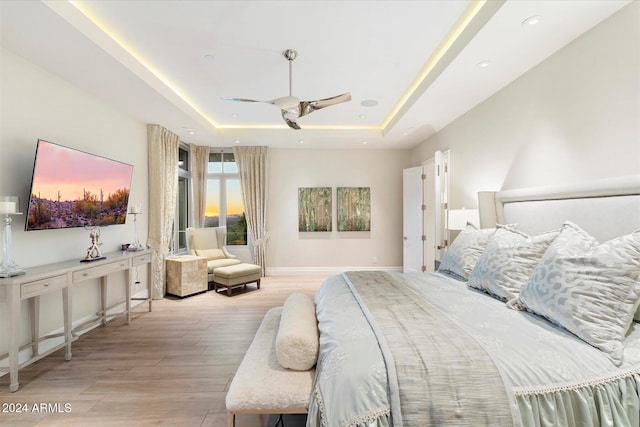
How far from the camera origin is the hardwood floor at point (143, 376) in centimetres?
183

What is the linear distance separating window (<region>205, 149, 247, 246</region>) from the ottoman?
1.40 m

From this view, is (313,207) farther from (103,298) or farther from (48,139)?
(48,139)

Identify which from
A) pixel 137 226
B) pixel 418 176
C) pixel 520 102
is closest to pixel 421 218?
pixel 418 176

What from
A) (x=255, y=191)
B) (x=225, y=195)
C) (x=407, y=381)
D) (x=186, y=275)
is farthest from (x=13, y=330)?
(x=225, y=195)

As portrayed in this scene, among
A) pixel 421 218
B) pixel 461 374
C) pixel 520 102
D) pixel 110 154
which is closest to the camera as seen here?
pixel 461 374

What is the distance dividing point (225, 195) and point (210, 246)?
4.31ft

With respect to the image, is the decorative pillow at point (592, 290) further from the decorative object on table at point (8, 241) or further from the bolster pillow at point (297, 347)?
the decorative object on table at point (8, 241)

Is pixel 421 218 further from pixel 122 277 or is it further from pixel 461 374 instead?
pixel 122 277

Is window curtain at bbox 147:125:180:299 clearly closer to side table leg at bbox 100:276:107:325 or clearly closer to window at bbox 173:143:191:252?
side table leg at bbox 100:276:107:325

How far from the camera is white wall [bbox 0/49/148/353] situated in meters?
2.40

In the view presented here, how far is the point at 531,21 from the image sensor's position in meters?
1.96

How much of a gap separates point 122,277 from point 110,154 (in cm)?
165

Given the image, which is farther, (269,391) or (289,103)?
(289,103)

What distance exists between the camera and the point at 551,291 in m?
1.51
